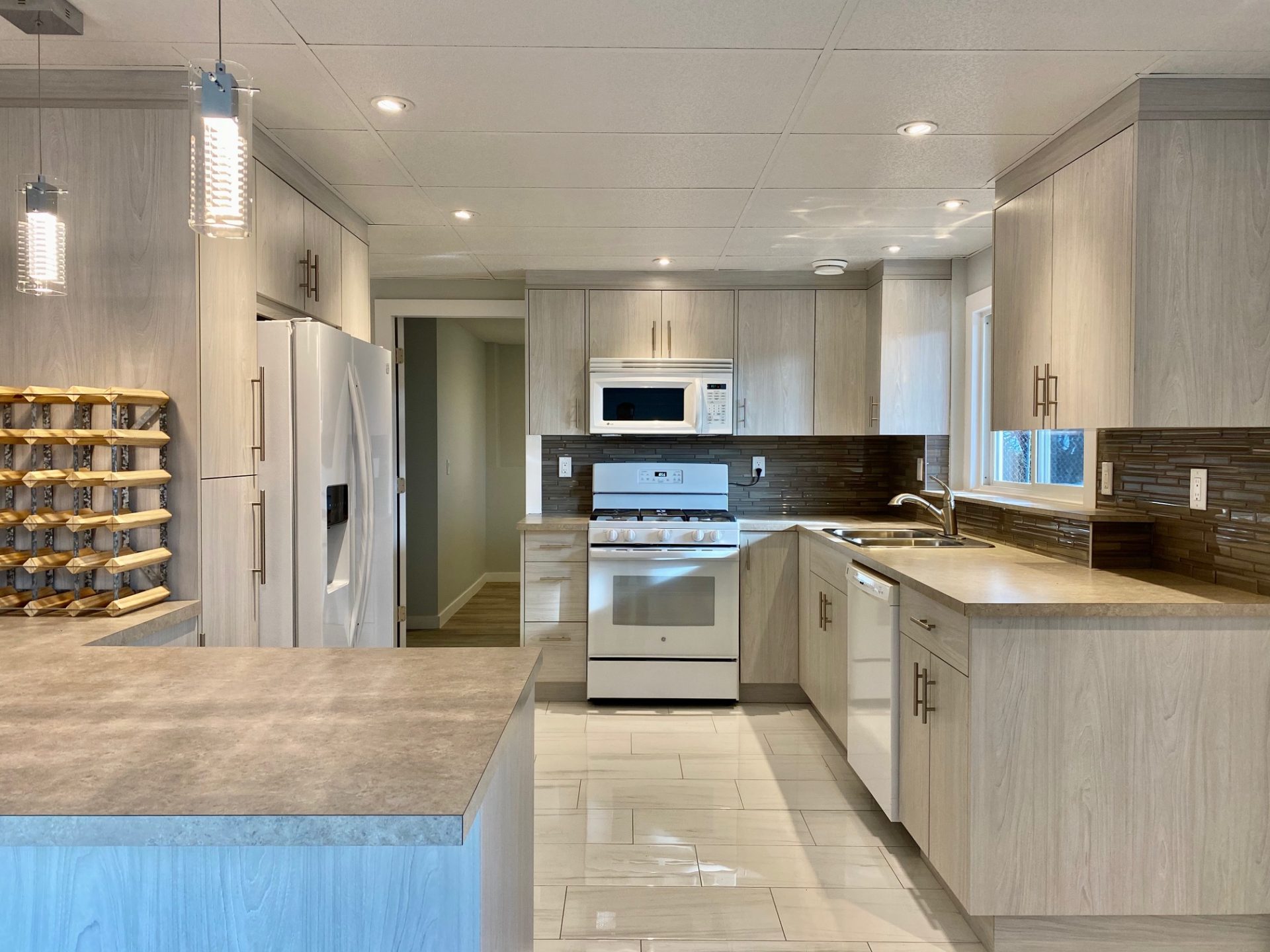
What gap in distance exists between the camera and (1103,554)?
277cm

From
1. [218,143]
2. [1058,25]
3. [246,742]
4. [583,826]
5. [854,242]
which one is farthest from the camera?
[854,242]

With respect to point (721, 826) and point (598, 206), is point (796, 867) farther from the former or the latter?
point (598, 206)

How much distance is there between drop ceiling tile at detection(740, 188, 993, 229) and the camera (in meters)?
3.14

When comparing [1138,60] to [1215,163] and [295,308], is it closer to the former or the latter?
[1215,163]

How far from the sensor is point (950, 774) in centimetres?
231

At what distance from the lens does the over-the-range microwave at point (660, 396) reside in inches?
179

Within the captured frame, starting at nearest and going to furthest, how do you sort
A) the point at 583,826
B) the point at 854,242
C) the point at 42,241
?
the point at 42,241, the point at 583,826, the point at 854,242

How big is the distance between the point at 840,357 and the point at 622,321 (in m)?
1.18

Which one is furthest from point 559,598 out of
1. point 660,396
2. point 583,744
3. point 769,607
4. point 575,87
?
point 575,87

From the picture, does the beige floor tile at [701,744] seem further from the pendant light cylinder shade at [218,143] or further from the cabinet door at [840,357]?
the pendant light cylinder shade at [218,143]

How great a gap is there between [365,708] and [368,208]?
2556 mm

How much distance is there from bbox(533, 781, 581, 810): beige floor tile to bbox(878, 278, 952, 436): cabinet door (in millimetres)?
2319

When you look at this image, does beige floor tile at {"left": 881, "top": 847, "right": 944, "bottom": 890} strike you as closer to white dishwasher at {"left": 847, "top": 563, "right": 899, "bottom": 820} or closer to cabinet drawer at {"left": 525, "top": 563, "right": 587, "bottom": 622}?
white dishwasher at {"left": 847, "top": 563, "right": 899, "bottom": 820}

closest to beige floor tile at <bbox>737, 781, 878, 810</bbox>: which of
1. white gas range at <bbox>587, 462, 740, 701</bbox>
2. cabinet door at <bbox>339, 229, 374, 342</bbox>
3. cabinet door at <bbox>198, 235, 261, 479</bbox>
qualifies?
white gas range at <bbox>587, 462, 740, 701</bbox>
